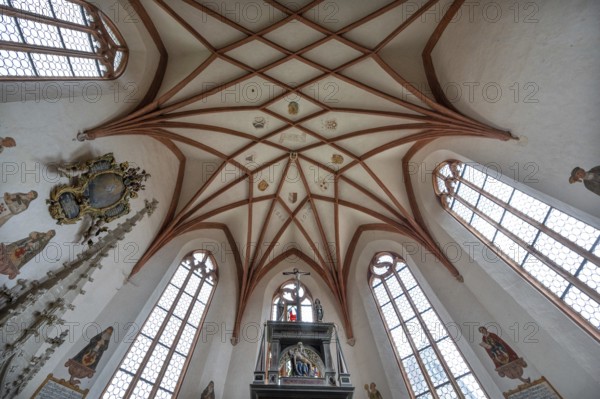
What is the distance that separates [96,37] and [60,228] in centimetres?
564

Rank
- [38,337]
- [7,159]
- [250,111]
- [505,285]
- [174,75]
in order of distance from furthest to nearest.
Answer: [250,111], [174,75], [505,285], [38,337], [7,159]

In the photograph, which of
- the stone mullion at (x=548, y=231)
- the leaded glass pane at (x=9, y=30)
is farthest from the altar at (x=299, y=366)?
the leaded glass pane at (x=9, y=30)

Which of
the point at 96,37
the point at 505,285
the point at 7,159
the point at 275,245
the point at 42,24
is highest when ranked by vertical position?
the point at 275,245

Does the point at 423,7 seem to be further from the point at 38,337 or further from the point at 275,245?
the point at 38,337

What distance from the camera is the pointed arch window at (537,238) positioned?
24.4 ft

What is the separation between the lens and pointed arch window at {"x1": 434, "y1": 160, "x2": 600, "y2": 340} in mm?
7438

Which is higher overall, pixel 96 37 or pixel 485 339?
pixel 96 37

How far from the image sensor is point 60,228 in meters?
8.45

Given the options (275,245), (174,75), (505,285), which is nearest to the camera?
(505,285)

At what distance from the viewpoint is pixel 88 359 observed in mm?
8688

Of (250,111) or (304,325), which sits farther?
(250,111)

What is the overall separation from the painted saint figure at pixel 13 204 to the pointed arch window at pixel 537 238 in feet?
40.4

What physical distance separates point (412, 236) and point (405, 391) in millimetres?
5683

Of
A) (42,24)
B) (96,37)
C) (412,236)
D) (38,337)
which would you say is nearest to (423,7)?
(412,236)
